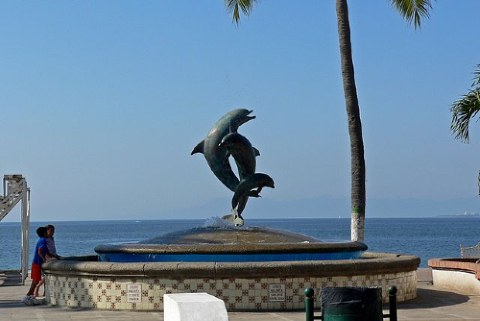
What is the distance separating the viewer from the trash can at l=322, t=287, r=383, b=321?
381 inches

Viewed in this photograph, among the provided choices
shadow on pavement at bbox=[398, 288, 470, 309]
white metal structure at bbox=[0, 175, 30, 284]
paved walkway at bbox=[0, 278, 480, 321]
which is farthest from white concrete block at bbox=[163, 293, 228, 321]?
white metal structure at bbox=[0, 175, 30, 284]

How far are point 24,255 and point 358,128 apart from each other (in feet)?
29.3

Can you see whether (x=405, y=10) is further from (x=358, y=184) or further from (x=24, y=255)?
(x=24, y=255)

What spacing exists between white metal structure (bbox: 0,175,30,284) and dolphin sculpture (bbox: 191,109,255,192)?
6.96 metres

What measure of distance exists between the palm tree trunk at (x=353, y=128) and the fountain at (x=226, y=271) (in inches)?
111

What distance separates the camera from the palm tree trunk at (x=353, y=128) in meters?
20.9

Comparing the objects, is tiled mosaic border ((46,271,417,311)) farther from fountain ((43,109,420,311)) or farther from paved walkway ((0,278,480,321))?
paved walkway ((0,278,480,321))

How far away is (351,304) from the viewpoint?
9680 millimetres

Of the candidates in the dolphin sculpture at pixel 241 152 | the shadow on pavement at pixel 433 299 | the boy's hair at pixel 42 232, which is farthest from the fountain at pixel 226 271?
the dolphin sculpture at pixel 241 152

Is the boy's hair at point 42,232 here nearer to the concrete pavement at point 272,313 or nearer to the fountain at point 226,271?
the fountain at point 226,271

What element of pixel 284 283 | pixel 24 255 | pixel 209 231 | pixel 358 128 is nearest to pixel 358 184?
pixel 358 128

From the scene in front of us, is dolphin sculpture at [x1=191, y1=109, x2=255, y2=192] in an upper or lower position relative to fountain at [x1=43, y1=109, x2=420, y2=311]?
upper

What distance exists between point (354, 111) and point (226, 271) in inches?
317

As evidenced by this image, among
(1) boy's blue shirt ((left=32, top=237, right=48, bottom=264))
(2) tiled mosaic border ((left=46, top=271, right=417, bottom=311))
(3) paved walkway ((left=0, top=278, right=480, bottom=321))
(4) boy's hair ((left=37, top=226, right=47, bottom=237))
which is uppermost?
(4) boy's hair ((left=37, top=226, right=47, bottom=237))
